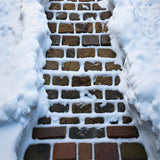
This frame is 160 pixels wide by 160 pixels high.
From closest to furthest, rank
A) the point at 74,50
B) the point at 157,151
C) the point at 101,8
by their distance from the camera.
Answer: the point at 157,151 < the point at 74,50 < the point at 101,8

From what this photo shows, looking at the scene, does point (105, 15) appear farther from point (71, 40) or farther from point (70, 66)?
point (70, 66)

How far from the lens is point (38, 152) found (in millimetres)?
1043

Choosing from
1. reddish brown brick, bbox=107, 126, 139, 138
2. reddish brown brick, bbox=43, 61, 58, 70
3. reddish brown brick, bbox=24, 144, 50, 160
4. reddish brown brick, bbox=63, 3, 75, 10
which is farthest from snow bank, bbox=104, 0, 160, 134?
reddish brown brick, bbox=24, 144, 50, 160

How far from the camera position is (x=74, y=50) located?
126 centimetres

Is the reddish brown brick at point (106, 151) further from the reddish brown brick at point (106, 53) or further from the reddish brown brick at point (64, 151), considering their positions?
the reddish brown brick at point (106, 53)

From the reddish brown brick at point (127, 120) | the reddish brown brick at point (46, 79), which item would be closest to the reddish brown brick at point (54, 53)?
the reddish brown brick at point (46, 79)

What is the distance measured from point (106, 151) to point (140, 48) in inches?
19.7

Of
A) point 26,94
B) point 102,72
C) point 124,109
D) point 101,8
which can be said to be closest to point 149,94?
point 124,109

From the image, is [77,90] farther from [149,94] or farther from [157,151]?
[157,151]

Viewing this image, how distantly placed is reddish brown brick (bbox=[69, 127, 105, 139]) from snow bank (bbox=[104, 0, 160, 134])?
0.20 meters

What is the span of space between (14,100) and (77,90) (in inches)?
11.9

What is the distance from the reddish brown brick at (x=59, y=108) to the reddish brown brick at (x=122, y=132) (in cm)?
21

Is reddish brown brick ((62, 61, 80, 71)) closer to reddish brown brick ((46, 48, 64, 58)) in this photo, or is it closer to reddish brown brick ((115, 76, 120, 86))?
reddish brown brick ((46, 48, 64, 58))

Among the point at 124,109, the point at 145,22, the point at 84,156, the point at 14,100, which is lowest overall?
the point at 84,156
